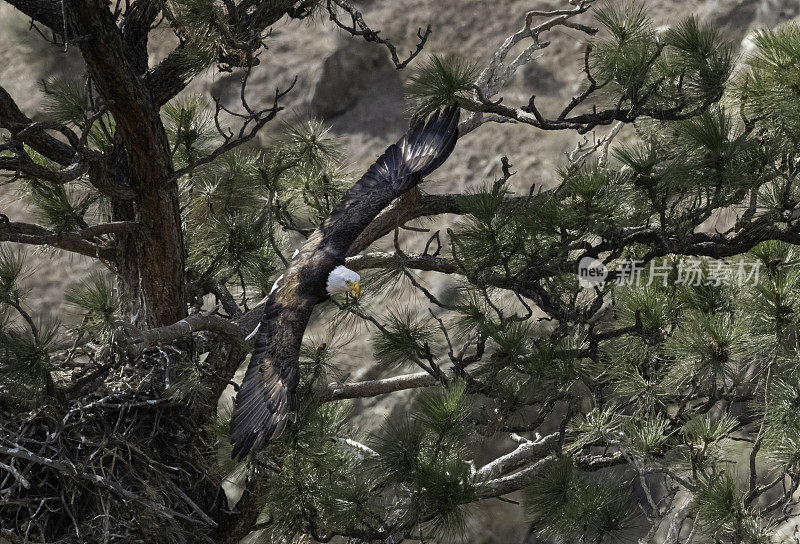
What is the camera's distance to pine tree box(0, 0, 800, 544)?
1794 millimetres

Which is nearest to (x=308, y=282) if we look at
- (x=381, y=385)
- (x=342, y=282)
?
(x=342, y=282)

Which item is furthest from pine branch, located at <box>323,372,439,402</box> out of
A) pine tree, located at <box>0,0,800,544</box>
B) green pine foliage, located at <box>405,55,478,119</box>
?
green pine foliage, located at <box>405,55,478,119</box>

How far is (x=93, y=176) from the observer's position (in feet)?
6.71

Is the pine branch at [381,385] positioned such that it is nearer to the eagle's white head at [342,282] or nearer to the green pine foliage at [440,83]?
the eagle's white head at [342,282]

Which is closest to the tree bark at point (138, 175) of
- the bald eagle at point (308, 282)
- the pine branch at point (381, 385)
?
the bald eagle at point (308, 282)

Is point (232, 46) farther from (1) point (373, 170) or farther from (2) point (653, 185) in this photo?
(2) point (653, 185)

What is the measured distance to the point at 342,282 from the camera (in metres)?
2.04

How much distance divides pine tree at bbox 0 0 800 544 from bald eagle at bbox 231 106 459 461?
0.10 m

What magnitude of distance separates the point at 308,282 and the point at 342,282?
8cm

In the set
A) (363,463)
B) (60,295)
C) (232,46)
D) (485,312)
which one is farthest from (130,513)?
(60,295)

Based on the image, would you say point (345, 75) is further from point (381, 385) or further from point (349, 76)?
point (381, 385)

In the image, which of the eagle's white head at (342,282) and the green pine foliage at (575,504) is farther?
the eagle's white head at (342,282)

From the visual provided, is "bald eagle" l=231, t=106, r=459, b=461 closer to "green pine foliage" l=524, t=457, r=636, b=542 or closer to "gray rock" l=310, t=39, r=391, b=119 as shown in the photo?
"green pine foliage" l=524, t=457, r=636, b=542

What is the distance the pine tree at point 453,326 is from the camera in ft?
5.89
